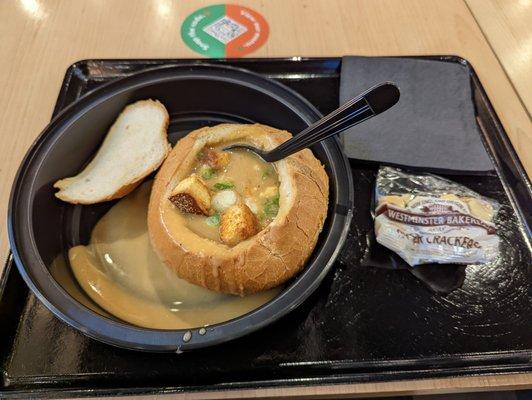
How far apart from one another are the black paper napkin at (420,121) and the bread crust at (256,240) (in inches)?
9.6

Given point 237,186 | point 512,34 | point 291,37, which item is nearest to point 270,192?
point 237,186

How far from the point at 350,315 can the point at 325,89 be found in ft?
2.34

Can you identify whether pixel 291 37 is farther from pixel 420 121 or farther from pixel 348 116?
pixel 348 116

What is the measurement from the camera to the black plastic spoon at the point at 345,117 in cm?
81

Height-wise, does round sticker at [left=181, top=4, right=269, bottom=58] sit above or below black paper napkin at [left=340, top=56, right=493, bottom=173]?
above

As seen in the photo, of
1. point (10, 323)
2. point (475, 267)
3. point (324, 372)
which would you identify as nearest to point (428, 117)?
point (475, 267)

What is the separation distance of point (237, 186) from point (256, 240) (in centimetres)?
19

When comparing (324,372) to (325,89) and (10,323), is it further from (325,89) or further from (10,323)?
(325,89)

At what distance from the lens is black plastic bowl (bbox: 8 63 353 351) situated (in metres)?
0.82

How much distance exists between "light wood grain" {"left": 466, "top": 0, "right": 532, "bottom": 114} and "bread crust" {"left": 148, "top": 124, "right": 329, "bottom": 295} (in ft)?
2.82

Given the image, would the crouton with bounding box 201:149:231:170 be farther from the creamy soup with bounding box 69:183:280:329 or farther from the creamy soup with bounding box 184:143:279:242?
the creamy soup with bounding box 69:183:280:329

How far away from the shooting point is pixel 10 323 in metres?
0.93

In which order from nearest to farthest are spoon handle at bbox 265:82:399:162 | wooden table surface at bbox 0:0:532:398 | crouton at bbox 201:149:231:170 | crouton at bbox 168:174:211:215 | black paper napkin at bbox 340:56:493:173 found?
spoon handle at bbox 265:82:399:162, crouton at bbox 168:174:211:215, crouton at bbox 201:149:231:170, black paper napkin at bbox 340:56:493:173, wooden table surface at bbox 0:0:532:398

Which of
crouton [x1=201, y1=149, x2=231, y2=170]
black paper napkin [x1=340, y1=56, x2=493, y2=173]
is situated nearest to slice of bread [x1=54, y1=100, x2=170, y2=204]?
crouton [x1=201, y1=149, x2=231, y2=170]
